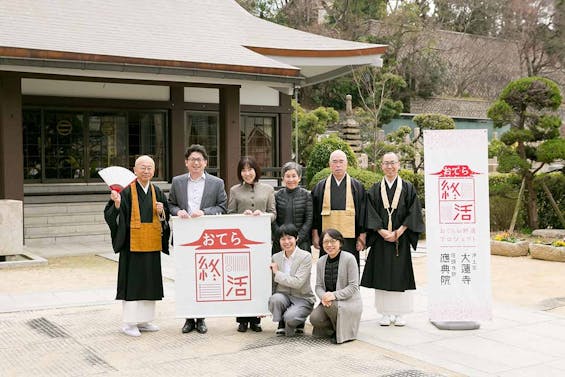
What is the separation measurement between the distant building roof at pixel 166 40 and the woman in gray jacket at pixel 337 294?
702 cm

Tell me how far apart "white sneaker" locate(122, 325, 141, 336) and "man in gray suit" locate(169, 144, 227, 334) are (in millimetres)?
433

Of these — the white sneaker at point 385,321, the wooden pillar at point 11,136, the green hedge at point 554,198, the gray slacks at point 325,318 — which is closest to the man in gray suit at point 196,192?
the gray slacks at point 325,318

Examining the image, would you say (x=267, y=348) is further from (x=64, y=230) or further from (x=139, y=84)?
(x=139, y=84)

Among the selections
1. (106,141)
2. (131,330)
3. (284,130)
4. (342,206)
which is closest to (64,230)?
(106,141)

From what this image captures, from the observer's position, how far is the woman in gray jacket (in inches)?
220

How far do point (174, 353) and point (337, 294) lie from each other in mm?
1444

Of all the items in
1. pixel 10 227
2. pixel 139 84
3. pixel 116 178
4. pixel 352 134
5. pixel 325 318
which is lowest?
pixel 325 318

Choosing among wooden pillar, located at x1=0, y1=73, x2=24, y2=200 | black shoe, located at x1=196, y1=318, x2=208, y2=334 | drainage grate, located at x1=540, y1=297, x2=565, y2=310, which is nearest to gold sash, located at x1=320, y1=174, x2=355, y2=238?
black shoe, located at x1=196, y1=318, x2=208, y2=334

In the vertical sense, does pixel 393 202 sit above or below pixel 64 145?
below

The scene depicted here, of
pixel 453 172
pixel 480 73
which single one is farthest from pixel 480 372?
pixel 480 73

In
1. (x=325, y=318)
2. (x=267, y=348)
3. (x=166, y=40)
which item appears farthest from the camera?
(x=166, y=40)

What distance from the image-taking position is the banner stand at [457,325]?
611 cm

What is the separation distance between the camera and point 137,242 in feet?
19.4

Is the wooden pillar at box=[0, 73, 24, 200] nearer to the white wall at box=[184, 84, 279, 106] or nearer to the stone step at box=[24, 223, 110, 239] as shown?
the stone step at box=[24, 223, 110, 239]
